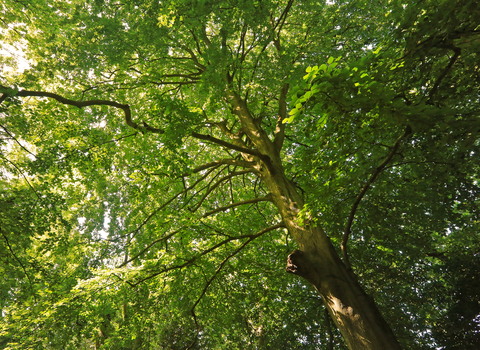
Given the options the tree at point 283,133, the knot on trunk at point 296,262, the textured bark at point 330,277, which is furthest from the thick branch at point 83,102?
the knot on trunk at point 296,262

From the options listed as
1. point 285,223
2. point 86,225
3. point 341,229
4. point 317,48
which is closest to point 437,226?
point 341,229

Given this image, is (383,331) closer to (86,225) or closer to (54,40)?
(54,40)

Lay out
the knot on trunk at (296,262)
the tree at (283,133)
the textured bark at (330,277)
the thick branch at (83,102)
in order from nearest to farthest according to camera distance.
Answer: the tree at (283,133) → the textured bark at (330,277) → the knot on trunk at (296,262) → the thick branch at (83,102)

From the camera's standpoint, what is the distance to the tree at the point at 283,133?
2.23m

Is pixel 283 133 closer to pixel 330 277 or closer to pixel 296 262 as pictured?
pixel 296 262

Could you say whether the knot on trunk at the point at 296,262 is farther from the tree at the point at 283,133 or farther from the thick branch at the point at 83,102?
the thick branch at the point at 83,102

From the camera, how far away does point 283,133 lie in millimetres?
5238

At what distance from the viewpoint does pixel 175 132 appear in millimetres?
3598

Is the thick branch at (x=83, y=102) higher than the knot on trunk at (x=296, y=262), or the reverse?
the thick branch at (x=83, y=102)

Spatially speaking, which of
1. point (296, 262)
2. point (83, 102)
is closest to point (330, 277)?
point (296, 262)

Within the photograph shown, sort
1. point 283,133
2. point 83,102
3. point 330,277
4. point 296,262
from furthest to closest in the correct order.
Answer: point 283,133 → point 83,102 → point 296,262 → point 330,277

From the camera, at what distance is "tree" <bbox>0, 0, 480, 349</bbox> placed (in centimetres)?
223

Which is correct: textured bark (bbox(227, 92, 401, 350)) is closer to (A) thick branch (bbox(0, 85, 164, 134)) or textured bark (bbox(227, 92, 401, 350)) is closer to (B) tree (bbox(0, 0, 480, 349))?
(B) tree (bbox(0, 0, 480, 349))

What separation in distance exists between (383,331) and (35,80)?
21.6ft
